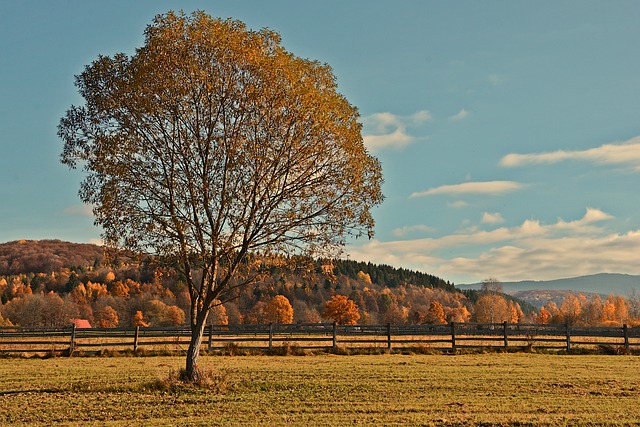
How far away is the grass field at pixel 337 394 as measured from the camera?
40.2 feet

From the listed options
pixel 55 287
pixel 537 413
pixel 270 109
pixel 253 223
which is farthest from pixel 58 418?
pixel 55 287

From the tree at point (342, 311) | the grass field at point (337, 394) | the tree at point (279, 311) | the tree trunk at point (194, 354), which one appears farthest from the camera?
the tree at point (279, 311)

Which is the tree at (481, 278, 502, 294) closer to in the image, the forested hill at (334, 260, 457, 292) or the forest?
the forest

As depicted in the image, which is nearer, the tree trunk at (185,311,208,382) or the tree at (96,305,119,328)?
the tree trunk at (185,311,208,382)

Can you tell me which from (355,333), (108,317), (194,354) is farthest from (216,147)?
(108,317)

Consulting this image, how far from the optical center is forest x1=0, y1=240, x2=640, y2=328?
4318 inches

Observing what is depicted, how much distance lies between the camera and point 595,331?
31703 mm

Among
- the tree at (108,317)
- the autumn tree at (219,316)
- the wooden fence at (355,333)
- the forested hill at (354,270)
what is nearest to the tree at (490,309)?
the autumn tree at (219,316)

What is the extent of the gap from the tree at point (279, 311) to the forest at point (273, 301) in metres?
0.21

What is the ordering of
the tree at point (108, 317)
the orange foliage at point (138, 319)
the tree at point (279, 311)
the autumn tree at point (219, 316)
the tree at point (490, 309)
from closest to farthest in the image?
the tree at point (490, 309)
the orange foliage at point (138, 319)
the autumn tree at point (219, 316)
the tree at point (108, 317)
the tree at point (279, 311)

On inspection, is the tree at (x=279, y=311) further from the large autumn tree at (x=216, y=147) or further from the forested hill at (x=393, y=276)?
the large autumn tree at (x=216, y=147)

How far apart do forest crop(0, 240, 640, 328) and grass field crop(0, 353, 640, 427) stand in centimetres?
5882

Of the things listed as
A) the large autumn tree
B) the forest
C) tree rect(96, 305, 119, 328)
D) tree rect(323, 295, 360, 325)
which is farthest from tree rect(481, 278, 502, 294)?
the large autumn tree

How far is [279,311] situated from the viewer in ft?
387
